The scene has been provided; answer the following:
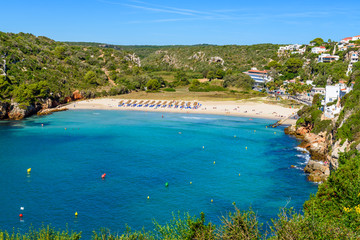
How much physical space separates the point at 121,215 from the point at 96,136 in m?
37.3

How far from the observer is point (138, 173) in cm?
4794

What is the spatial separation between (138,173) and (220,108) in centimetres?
6029

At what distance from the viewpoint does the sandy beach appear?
96.9 metres

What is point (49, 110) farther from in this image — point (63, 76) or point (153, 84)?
point (153, 84)

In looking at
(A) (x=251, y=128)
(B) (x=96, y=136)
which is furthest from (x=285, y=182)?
(B) (x=96, y=136)

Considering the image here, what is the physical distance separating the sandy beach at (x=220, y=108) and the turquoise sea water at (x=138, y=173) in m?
17.8

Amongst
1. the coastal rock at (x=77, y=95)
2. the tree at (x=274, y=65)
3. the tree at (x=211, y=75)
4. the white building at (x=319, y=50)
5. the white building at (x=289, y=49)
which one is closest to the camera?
→ the coastal rock at (x=77, y=95)

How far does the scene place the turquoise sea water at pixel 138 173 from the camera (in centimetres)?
3600

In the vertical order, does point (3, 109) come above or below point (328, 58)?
below

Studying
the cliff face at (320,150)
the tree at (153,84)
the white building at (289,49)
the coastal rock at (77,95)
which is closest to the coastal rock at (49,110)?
the coastal rock at (77,95)

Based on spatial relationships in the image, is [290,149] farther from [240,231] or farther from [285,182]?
[240,231]

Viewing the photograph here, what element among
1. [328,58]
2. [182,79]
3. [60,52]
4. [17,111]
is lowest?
[17,111]

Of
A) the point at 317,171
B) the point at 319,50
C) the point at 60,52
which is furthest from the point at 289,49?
the point at 317,171

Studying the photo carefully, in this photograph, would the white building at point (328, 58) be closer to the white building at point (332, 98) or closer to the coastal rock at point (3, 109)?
the white building at point (332, 98)
